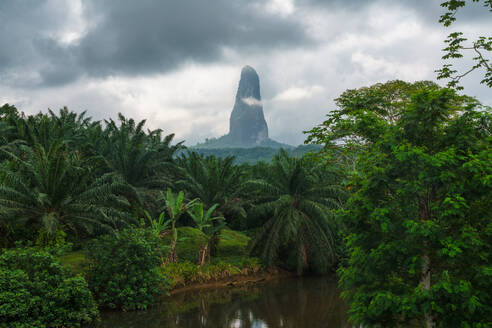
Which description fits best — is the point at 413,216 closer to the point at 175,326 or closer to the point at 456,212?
the point at 456,212

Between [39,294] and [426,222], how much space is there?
10.2 metres

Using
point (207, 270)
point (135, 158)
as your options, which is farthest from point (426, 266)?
point (135, 158)

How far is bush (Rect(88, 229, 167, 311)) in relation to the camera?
13008 millimetres

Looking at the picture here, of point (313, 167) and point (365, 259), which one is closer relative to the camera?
point (365, 259)

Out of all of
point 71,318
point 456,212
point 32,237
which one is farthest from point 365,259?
point 32,237

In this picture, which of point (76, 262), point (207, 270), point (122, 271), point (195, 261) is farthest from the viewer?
point (195, 261)

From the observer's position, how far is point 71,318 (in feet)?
35.8

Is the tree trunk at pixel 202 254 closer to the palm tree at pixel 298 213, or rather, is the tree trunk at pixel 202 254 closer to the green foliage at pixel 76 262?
the palm tree at pixel 298 213

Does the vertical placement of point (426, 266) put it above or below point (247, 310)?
Result: above

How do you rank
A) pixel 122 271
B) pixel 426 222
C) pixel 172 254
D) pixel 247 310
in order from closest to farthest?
pixel 426 222
pixel 122 271
pixel 247 310
pixel 172 254

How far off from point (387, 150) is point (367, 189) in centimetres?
96

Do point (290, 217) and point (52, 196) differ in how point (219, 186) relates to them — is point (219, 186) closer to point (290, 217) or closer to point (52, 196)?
point (290, 217)

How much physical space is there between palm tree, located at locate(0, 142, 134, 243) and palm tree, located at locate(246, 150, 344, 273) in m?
7.12

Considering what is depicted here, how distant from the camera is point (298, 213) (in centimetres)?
1858
